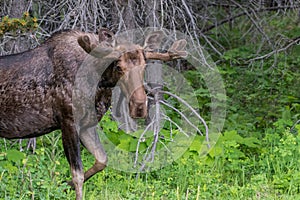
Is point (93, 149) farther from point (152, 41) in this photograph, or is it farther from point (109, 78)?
point (152, 41)

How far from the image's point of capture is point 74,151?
650 cm

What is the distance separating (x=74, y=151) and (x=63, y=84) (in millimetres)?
648

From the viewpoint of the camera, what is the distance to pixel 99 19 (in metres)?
8.51

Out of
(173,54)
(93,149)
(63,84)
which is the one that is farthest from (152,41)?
(93,149)

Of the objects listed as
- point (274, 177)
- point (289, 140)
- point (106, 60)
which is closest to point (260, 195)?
point (274, 177)

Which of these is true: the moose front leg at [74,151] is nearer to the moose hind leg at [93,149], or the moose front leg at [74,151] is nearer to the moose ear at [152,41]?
the moose hind leg at [93,149]

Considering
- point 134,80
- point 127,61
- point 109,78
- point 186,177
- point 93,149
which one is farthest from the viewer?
point 186,177

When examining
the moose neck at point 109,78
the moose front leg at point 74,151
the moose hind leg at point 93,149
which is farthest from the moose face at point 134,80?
the moose hind leg at point 93,149

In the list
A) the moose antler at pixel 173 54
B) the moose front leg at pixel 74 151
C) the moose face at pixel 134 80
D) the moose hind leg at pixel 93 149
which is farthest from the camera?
the moose hind leg at pixel 93 149

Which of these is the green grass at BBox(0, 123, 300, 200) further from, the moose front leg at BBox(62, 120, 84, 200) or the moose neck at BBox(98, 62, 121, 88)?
the moose neck at BBox(98, 62, 121, 88)

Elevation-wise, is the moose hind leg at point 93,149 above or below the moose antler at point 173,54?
below

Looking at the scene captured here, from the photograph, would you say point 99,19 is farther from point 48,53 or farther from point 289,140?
point 289,140

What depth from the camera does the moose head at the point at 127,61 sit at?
5.83 meters

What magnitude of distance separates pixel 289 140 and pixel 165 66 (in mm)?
2845
